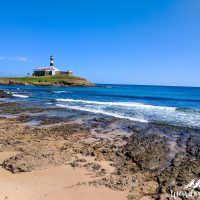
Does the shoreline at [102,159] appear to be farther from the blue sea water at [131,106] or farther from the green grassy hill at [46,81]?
the green grassy hill at [46,81]

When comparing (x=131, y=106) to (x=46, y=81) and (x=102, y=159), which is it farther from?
(x=46, y=81)

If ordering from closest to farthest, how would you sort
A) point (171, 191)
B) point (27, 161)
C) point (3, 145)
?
point (171, 191) < point (27, 161) < point (3, 145)

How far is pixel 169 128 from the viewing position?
71.4 ft

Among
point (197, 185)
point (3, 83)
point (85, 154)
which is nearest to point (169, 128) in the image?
point (85, 154)

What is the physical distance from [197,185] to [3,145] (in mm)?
9285

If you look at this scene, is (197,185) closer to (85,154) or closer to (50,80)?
(85,154)

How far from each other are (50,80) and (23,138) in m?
114

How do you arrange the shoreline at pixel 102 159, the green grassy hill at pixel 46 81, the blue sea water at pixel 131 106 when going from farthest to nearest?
the green grassy hill at pixel 46 81 < the blue sea water at pixel 131 106 < the shoreline at pixel 102 159

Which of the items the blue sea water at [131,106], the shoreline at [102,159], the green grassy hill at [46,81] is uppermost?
the green grassy hill at [46,81]

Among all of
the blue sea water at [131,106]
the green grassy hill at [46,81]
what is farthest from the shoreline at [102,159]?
the green grassy hill at [46,81]

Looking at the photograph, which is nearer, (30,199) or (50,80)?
(30,199)

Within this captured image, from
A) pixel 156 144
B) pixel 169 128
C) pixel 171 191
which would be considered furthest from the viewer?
pixel 169 128

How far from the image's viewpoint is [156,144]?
52.3 feet

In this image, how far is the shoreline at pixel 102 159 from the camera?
9.52 meters
